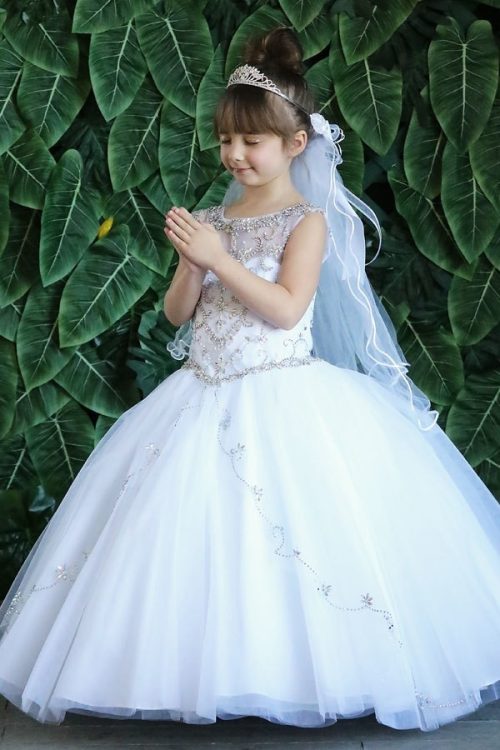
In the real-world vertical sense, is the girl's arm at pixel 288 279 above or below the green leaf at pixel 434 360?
above

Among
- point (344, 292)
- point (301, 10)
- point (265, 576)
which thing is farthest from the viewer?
point (301, 10)

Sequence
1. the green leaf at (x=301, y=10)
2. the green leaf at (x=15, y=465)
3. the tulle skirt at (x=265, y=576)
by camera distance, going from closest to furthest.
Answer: the tulle skirt at (x=265, y=576) < the green leaf at (x=301, y=10) < the green leaf at (x=15, y=465)

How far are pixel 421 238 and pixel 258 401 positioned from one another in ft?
3.06

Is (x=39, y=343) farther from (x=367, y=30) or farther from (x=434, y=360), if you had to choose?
(x=367, y=30)

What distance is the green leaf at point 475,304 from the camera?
8.39ft

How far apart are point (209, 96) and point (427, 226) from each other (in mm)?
588

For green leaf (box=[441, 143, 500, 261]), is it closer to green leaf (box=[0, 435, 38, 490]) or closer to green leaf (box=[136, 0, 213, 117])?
green leaf (box=[136, 0, 213, 117])

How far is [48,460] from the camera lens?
8.58 feet

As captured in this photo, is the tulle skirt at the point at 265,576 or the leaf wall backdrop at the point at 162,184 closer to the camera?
the tulle skirt at the point at 265,576

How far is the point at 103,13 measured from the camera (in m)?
2.45

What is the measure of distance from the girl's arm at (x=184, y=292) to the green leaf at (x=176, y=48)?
75 centimetres

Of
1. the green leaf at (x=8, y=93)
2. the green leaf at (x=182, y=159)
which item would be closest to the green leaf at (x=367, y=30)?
the green leaf at (x=182, y=159)

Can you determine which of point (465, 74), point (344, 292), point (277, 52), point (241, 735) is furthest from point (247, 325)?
point (465, 74)

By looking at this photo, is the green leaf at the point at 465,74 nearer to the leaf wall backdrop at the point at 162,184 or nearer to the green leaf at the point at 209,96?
the leaf wall backdrop at the point at 162,184
